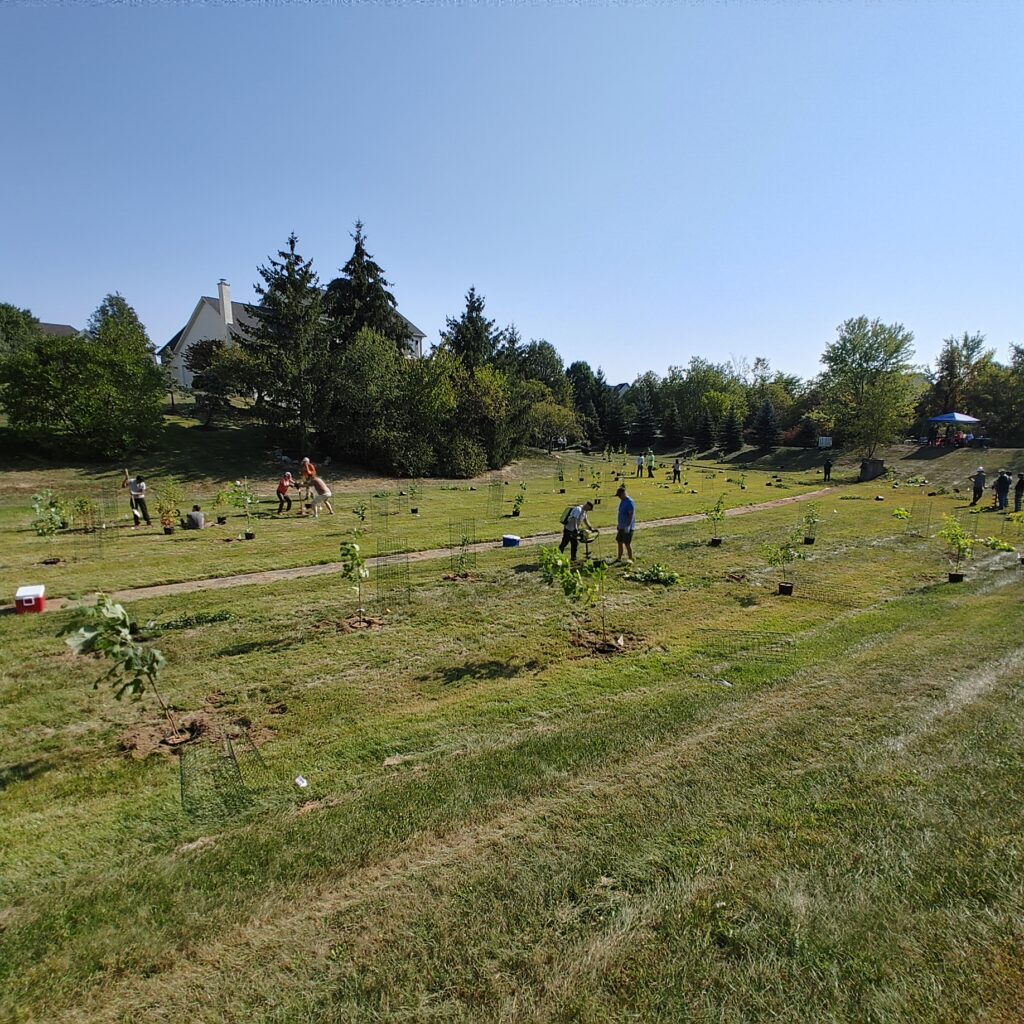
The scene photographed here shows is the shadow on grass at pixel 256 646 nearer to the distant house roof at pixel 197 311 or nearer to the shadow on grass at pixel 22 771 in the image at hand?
the shadow on grass at pixel 22 771

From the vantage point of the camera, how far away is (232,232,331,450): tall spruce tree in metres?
29.0

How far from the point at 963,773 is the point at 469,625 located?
20.1 ft

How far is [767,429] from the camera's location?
5253 cm

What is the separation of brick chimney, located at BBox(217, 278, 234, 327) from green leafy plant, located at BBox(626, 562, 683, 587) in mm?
47373

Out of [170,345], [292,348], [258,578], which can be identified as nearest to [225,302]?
[170,345]

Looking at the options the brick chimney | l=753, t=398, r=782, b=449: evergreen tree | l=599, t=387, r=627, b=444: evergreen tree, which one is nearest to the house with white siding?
the brick chimney

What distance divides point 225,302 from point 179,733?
2023 inches

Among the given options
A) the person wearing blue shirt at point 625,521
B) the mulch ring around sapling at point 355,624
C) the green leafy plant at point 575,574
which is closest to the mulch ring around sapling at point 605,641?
the green leafy plant at point 575,574

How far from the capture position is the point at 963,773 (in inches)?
186

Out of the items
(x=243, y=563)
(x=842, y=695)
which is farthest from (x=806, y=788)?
(x=243, y=563)

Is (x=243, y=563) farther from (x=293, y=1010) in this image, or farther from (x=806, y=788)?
(x=806, y=788)

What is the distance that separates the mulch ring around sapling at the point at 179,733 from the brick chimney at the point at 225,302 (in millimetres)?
49002

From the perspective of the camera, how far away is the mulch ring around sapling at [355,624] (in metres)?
8.21

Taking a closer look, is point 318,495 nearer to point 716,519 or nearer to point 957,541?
point 716,519
